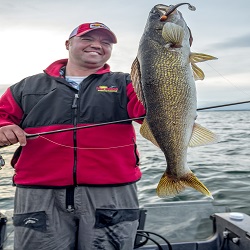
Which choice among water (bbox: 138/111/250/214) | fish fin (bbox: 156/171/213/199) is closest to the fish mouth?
fish fin (bbox: 156/171/213/199)

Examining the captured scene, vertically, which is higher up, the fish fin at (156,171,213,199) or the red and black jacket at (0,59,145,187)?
the red and black jacket at (0,59,145,187)

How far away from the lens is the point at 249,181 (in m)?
9.41

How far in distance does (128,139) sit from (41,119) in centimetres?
81

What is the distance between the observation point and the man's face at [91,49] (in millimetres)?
3258

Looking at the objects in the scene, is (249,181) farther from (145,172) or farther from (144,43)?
(144,43)

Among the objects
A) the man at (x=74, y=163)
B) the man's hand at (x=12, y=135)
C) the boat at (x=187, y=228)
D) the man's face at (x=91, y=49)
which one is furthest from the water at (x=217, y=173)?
the man's hand at (x=12, y=135)

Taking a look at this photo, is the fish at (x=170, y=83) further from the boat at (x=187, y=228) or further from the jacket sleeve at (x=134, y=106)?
the boat at (x=187, y=228)

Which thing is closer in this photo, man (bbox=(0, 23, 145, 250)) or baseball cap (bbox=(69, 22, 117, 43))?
man (bbox=(0, 23, 145, 250))

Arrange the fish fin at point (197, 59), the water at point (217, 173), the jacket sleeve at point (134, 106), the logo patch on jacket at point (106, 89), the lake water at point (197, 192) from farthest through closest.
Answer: the water at point (217, 173)
the lake water at point (197, 192)
the logo patch on jacket at point (106, 89)
the jacket sleeve at point (134, 106)
the fish fin at point (197, 59)

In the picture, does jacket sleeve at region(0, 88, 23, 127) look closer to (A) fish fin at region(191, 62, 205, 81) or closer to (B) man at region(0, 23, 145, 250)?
(B) man at region(0, 23, 145, 250)

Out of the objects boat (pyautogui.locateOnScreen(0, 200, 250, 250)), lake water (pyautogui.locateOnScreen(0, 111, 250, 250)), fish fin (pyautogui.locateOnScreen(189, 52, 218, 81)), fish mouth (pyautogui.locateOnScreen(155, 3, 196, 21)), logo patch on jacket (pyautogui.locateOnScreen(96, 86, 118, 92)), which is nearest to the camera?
fish mouth (pyautogui.locateOnScreen(155, 3, 196, 21))

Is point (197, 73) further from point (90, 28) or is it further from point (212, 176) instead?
point (212, 176)

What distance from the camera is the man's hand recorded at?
2.76 meters

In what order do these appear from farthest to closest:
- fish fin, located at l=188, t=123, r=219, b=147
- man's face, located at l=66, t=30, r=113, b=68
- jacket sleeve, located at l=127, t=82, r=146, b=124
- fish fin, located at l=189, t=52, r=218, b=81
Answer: man's face, located at l=66, t=30, r=113, b=68, jacket sleeve, located at l=127, t=82, r=146, b=124, fish fin, located at l=188, t=123, r=219, b=147, fish fin, located at l=189, t=52, r=218, b=81
